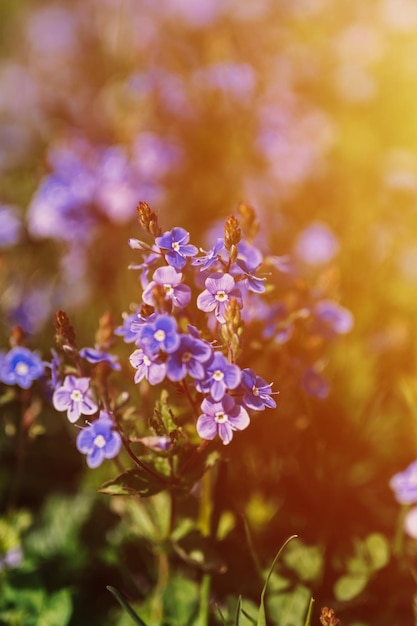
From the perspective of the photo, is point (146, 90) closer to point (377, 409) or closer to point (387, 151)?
point (387, 151)

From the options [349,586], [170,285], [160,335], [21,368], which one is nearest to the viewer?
[160,335]

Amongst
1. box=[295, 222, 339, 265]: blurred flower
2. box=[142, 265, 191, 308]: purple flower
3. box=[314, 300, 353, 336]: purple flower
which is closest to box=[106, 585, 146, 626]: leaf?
box=[142, 265, 191, 308]: purple flower

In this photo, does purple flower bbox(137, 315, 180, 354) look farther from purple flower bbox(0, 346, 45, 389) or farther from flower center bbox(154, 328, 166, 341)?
purple flower bbox(0, 346, 45, 389)

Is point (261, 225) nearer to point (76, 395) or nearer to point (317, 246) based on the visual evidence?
point (317, 246)

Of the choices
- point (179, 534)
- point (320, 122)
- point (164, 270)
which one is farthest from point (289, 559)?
point (320, 122)

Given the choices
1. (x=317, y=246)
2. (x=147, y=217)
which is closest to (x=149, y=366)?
(x=147, y=217)

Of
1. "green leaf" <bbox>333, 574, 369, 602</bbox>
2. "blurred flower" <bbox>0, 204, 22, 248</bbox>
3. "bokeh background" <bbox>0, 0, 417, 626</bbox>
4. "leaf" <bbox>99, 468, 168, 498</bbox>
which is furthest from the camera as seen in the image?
"blurred flower" <bbox>0, 204, 22, 248</bbox>

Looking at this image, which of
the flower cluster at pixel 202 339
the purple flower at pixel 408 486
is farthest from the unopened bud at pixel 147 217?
the purple flower at pixel 408 486
